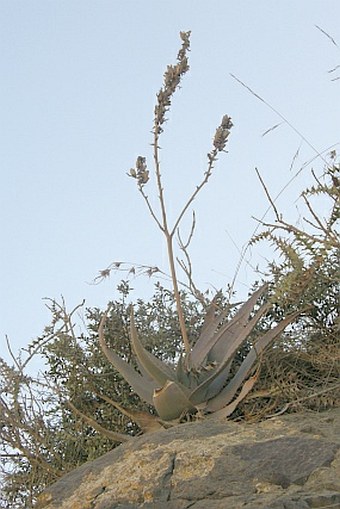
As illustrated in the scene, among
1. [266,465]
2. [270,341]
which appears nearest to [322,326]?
[270,341]

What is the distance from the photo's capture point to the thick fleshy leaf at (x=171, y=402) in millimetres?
2557

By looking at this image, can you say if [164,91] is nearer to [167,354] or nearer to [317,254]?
[317,254]

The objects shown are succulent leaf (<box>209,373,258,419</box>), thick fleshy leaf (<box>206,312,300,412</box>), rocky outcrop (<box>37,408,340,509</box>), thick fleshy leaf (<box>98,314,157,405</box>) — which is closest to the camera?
rocky outcrop (<box>37,408,340,509</box>)

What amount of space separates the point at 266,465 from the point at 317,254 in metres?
0.73

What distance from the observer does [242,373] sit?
2.70m

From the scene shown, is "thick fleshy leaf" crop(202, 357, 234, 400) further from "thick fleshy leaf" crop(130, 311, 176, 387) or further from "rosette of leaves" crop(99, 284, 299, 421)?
"thick fleshy leaf" crop(130, 311, 176, 387)

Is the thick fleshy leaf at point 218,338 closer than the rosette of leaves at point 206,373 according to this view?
No

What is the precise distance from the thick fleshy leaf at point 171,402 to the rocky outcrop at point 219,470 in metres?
0.25

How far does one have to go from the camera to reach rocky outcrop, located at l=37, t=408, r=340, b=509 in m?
1.83

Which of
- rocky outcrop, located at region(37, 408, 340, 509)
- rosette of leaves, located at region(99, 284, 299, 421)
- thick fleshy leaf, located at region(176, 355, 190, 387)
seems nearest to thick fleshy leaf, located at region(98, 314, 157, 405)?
rosette of leaves, located at region(99, 284, 299, 421)

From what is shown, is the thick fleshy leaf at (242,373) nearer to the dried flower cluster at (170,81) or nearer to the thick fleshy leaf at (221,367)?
the thick fleshy leaf at (221,367)

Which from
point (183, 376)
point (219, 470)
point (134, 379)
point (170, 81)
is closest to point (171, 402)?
point (183, 376)

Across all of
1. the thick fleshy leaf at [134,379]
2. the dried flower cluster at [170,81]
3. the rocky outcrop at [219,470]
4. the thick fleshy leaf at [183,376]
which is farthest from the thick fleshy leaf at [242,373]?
the dried flower cluster at [170,81]

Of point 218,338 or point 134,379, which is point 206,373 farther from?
point 134,379
